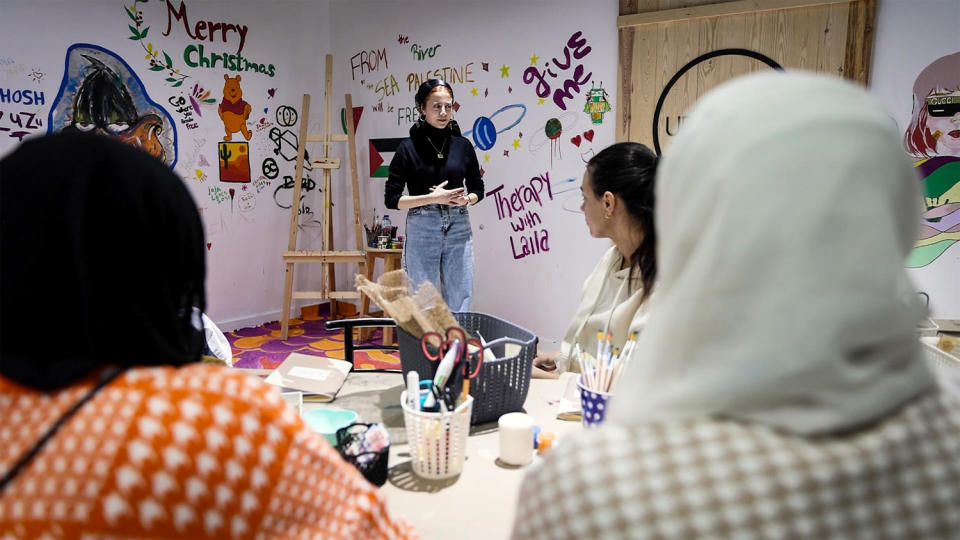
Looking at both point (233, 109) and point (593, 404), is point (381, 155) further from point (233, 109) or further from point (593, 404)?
point (593, 404)

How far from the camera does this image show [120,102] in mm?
3619

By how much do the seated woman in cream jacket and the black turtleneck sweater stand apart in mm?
1495

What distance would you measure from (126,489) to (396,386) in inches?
37.1

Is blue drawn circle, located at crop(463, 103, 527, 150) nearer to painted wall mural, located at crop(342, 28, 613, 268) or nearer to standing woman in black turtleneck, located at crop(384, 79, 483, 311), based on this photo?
painted wall mural, located at crop(342, 28, 613, 268)

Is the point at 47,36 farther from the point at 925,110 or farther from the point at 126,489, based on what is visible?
the point at 925,110

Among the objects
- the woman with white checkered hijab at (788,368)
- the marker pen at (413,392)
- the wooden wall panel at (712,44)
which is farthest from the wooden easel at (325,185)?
the woman with white checkered hijab at (788,368)

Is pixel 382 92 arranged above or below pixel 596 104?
above

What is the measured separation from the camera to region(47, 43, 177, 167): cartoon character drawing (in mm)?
3416

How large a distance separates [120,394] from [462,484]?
579 millimetres

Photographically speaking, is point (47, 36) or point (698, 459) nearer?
point (698, 459)

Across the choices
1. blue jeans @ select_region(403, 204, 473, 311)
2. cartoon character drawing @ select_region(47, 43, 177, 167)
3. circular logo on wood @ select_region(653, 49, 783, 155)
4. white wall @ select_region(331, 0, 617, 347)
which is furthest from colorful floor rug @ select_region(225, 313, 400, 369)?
circular logo on wood @ select_region(653, 49, 783, 155)

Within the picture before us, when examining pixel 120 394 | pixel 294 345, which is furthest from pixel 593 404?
pixel 294 345

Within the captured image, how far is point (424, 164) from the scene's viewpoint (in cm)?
314

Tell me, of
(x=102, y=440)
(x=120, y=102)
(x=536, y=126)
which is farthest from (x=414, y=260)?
(x=102, y=440)
